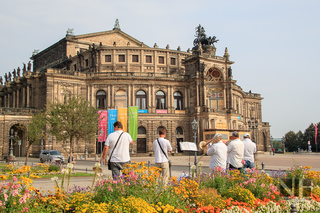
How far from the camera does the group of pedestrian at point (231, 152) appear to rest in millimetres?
11875

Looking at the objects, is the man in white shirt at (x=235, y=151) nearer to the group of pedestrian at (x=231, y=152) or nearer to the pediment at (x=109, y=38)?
the group of pedestrian at (x=231, y=152)

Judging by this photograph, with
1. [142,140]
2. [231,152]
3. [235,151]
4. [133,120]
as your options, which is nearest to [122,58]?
[133,120]

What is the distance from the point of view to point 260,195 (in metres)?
10.1

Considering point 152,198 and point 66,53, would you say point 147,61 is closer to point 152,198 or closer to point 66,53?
point 66,53

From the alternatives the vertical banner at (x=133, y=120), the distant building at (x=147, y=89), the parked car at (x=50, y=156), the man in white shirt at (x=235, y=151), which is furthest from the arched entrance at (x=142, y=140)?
the man in white shirt at (x=235, y=151)

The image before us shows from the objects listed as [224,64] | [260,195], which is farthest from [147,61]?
[260,195]

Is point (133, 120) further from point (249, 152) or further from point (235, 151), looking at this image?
point (235, 151)

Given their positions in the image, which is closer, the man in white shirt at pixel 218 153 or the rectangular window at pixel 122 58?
the man in white shirt at pixel 218 153

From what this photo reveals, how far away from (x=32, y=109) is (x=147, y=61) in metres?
22.4

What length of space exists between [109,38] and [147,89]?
1900cm

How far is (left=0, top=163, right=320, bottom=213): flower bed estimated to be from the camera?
276 inches

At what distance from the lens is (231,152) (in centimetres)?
1270

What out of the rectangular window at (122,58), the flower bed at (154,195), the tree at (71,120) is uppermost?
the rectangular window at (122,58)

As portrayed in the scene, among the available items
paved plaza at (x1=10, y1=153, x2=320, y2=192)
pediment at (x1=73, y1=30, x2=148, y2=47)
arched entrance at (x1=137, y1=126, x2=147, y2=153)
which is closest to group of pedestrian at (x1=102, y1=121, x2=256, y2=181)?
paved plaza at (x1=10, y1=153, x2=320, y2=192)
